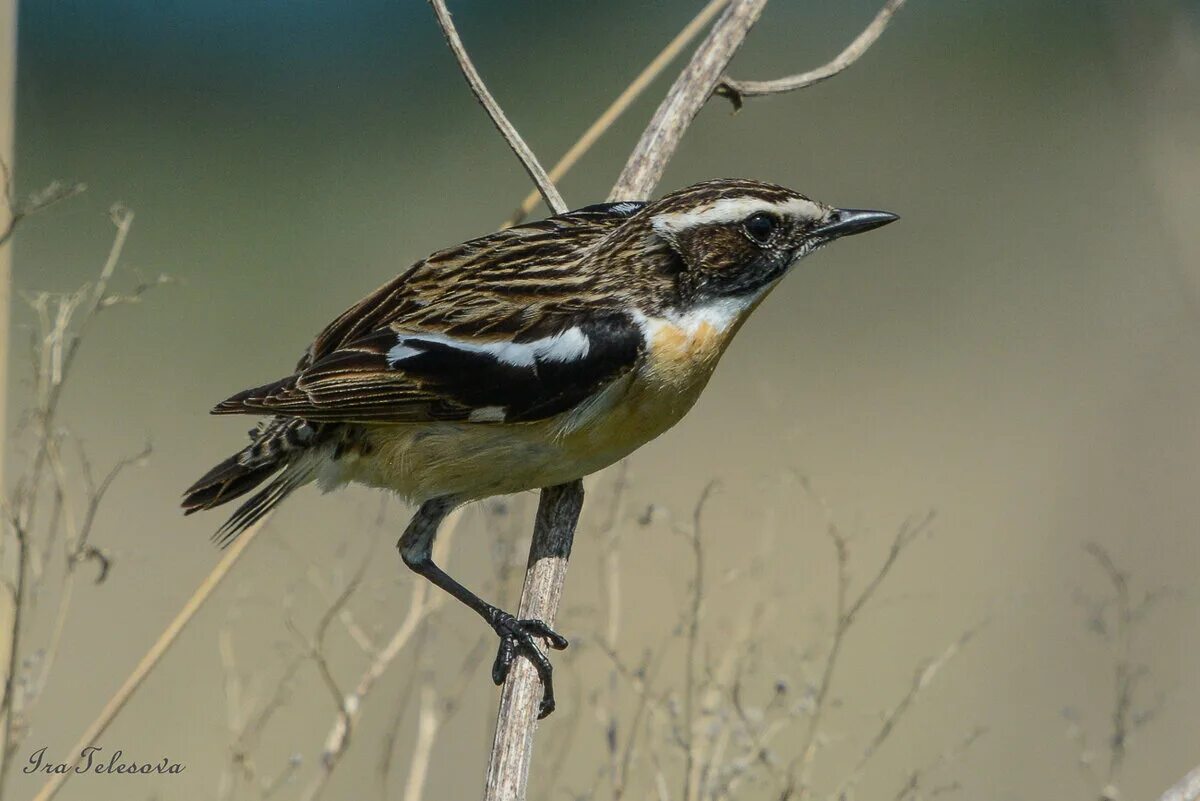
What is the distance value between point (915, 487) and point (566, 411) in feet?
22.7

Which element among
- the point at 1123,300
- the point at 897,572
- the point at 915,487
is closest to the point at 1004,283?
the point at 1123,300

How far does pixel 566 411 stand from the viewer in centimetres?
392

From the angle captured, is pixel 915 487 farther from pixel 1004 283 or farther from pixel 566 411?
pixel 566 411

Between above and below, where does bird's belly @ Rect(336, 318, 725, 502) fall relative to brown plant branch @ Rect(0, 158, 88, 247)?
below

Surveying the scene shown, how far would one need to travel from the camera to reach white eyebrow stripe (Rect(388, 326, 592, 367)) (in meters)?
3.90

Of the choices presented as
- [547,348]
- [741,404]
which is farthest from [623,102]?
[741,404]

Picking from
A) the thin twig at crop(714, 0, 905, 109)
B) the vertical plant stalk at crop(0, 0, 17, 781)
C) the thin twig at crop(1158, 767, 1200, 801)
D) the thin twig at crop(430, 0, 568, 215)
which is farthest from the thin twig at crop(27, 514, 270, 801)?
the thin twig at crop(1158, 767, 1200, 801)

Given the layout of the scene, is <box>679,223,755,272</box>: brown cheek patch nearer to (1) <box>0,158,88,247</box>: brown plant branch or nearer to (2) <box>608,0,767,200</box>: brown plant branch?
(2) <box>608,0,767,200</box>: brown plant branch

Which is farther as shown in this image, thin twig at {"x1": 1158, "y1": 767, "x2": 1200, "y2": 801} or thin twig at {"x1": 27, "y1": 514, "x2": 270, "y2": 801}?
thin twig at {"x1": 27, "y1": 514, "x2": 270, "y2": 801}

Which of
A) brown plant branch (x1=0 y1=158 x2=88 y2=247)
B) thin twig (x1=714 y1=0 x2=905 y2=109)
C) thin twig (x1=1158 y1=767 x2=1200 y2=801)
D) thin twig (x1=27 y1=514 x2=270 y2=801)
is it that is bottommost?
thin twig (x1=1158 y1=767 x2=1200 y2=801)

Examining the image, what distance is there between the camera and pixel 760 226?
3.91 metres

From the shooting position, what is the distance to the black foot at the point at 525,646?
3775mm

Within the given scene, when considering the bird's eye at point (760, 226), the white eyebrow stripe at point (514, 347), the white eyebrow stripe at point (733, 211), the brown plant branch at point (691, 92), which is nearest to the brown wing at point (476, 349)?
the white eyebrow stripe at point (514, 347)

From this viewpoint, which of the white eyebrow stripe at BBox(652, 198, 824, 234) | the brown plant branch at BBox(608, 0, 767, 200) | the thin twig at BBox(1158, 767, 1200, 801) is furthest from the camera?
the brown plant branch at BBox(608, 0, 767, 200)
